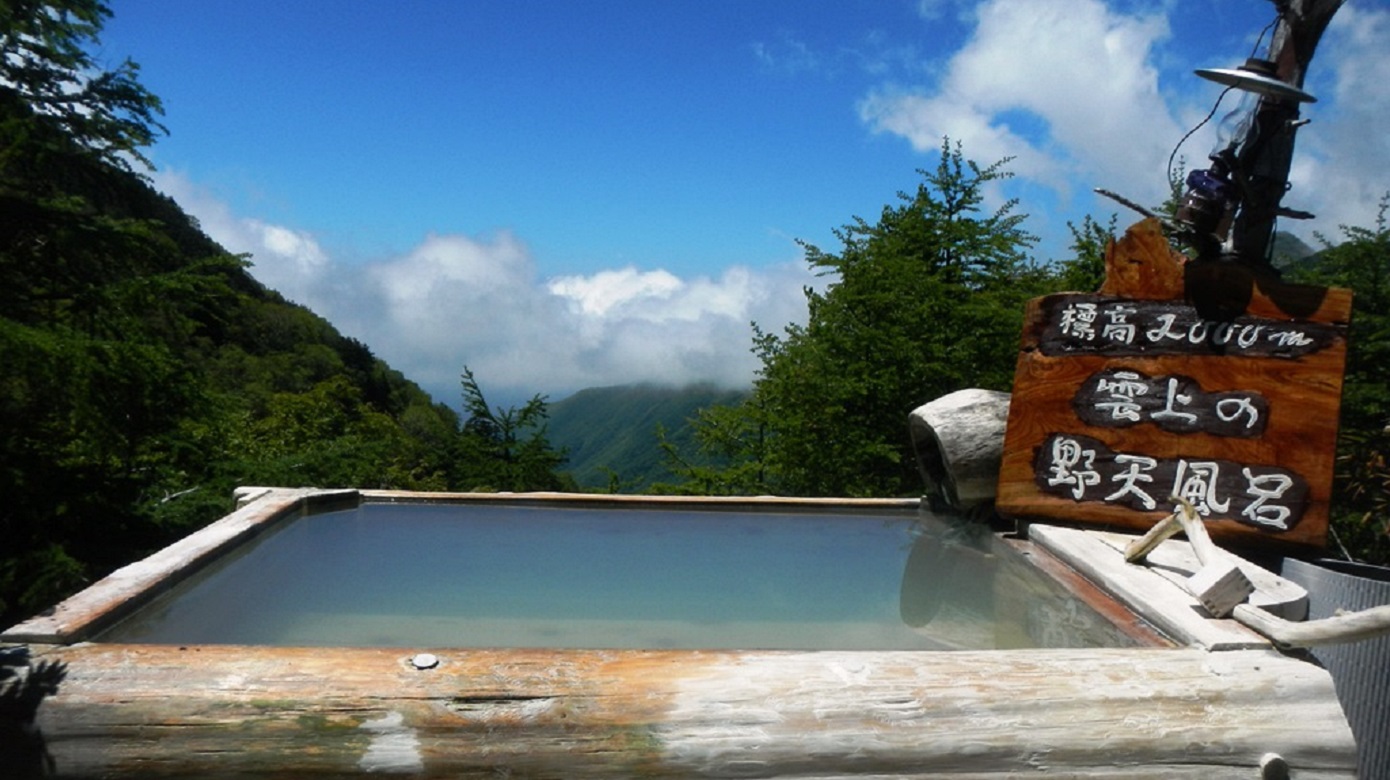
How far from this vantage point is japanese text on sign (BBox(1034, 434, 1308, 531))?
12.0ft

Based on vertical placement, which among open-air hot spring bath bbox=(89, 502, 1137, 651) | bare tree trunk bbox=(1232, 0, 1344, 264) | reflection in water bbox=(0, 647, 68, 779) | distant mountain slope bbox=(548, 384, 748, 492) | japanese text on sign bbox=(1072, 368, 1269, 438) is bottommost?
reflection in water bbox=(0, 647, 68, 779)

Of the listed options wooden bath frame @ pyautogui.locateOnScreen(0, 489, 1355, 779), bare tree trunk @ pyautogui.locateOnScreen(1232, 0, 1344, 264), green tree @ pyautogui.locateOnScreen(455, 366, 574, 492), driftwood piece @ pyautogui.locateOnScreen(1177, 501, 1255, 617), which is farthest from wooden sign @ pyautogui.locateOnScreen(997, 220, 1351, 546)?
green tree @ pyautogui.locateOnScreen(455, 366, 574, 492)

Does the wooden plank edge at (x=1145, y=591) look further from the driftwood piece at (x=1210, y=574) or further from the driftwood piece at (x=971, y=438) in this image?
the driftwood piece at (x=971, y=438)

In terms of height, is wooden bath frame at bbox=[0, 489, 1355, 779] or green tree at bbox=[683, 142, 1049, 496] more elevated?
green tree at bbox=[683, 142, 1049, 496]

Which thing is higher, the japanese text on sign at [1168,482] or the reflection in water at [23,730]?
the japanese text on sign at [1168,482]

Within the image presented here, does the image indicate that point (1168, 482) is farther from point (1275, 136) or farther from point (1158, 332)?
point (1275, 136)

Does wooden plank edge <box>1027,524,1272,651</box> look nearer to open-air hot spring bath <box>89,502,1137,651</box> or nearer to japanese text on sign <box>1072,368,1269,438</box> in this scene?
open-air hot spring bath <box>89,502,1137,651</box>

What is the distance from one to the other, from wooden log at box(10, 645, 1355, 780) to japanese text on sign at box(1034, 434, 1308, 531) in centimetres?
165

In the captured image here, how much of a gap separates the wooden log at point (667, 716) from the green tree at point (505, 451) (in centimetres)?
521

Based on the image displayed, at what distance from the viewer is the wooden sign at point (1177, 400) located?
146 inches

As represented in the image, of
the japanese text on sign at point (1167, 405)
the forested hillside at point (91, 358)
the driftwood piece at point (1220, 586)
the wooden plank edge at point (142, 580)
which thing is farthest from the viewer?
the forested hillside at point (91, 358)

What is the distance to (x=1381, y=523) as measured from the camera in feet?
17.9

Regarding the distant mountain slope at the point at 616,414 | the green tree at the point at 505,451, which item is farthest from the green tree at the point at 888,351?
the distant mountain slope at the point at 616,414

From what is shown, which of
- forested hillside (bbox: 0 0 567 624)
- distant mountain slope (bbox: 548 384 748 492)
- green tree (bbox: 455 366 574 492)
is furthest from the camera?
distant mountain slope (bbox: 548 384 748 492)
